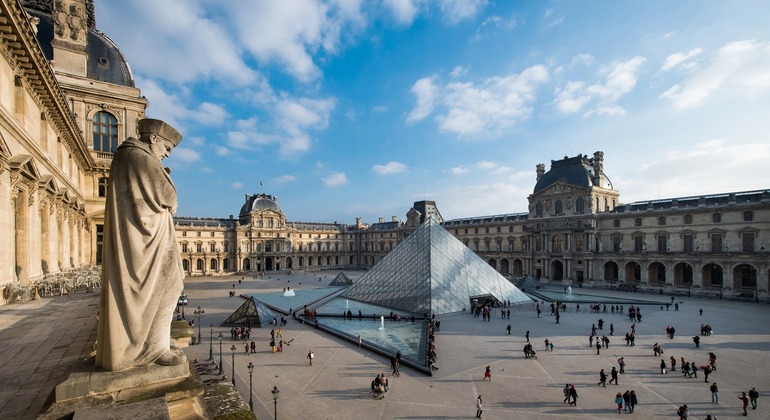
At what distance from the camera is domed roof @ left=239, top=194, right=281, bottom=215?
2502 inches

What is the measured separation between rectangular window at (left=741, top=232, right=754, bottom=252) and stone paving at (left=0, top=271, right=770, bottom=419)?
1363cm

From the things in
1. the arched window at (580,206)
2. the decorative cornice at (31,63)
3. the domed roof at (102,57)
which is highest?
the domed roof at (102,57)

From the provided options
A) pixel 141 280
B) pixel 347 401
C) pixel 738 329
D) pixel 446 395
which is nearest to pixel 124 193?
pixel 141 280

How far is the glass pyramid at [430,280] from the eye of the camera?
2708cm

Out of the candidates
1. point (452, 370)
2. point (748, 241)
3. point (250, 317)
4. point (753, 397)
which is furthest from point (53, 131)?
point (748, 241)

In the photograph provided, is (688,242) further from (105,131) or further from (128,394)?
(105,131)

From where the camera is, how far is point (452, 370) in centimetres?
1445

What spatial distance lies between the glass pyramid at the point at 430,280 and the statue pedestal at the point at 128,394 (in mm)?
23170

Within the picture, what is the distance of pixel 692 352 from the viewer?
55.1ft

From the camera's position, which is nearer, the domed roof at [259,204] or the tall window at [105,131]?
the tall window at [105,131]

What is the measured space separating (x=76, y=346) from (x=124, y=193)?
4.40 metres

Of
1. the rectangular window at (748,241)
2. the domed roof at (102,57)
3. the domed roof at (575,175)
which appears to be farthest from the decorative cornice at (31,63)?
the rectangular window at (748,241)

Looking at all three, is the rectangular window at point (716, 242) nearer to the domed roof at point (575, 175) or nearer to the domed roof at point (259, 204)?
Result: the domed roof at point (575, 175)

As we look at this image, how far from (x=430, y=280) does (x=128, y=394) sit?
25.7 meters
